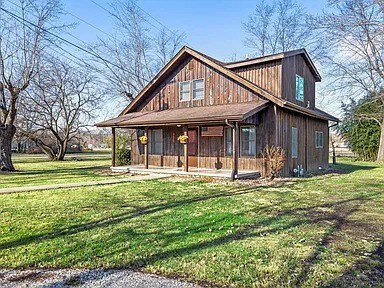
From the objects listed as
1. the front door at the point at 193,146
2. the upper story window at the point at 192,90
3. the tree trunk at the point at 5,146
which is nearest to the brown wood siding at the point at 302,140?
the front door at the point at 193,146

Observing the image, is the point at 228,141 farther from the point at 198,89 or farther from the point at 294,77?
the point at 294,77

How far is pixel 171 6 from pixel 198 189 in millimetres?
12885

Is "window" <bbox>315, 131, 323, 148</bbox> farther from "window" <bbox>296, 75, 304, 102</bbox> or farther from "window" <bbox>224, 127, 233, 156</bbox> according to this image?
"window" <bbox>224, 127, 233, 156</bbox>

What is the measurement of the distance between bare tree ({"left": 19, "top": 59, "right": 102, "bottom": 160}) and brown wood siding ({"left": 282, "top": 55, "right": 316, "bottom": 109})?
67.4 ft

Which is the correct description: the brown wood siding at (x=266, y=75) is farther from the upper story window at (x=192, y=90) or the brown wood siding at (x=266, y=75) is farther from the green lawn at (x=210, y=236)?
the green lawn at (x=210, y=236)

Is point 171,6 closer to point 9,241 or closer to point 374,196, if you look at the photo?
point 374,196

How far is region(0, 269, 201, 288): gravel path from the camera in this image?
3.39m

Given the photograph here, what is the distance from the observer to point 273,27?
112ft

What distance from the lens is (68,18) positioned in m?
18.2

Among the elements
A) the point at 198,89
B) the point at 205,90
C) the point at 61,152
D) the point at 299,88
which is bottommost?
the point at 61,152

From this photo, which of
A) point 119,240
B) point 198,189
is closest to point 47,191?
point 198,189

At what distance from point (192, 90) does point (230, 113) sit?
4.47 metres

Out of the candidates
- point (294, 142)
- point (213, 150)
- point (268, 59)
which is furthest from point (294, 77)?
point (213, 150)

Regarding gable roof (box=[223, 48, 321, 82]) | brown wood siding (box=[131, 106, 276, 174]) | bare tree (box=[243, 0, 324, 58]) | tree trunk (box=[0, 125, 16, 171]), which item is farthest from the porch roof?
bare tree (box=[243, 0, 324, 58])
